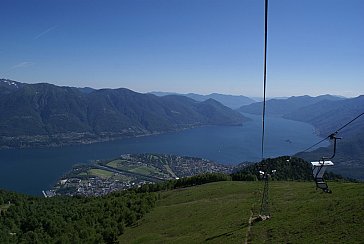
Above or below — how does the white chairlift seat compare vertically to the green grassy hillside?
above

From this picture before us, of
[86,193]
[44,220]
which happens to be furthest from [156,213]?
[86,193]

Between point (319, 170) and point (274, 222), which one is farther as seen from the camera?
point (274, 222)

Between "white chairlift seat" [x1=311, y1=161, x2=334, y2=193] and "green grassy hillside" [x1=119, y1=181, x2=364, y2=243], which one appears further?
"green grassy hillside" [x1=119, y1=181, x2=364, y2=243]

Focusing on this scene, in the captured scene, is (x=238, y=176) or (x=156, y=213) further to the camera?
(x=238, y=176)

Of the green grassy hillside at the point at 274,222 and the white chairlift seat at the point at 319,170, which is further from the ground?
the white chairlift seat at the point at 319,170

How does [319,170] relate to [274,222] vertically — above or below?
above

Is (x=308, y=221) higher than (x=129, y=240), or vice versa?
(x=308, y=221)

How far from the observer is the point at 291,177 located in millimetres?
97688

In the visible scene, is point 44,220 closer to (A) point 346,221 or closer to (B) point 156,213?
(B) point 156,213

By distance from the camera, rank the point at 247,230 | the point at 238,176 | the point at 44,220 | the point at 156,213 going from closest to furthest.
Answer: the point at 247,230 < the point at 156,213 < the point at 44,220 < the point at 238,176

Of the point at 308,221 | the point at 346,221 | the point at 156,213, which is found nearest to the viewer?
the point at 346,221

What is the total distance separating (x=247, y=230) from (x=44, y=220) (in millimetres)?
57829

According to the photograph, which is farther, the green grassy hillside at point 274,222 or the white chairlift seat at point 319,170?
the green grassy hillside at point 274,222

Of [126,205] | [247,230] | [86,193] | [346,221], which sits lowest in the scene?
[86,193]
